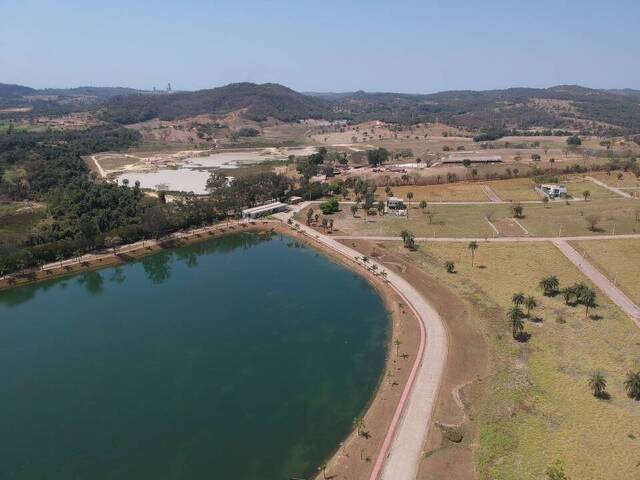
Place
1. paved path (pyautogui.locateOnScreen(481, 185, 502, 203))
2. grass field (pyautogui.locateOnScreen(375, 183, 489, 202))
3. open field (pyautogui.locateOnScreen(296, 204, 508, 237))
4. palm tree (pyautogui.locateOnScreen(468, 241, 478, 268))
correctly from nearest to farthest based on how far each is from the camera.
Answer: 1. palm tree (pyautogui.locateOnScreen(468, 241, 478, 268))
2. open field (pyautogui.locateOnScreen(296, 204, 508, 237))
3. paved path (pyautogui.locateOnScreen(481, 185, 502, 203))
4. grass field (pyautogui.locateOnScreen(375, 183, 489, 202))

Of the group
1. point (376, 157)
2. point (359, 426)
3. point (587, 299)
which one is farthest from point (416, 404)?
point (376, 157)

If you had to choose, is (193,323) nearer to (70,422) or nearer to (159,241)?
(70,422)

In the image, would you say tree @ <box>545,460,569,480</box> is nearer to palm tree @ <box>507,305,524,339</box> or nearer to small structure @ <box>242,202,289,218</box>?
palm tree @ <box>507,305,524,339</box>

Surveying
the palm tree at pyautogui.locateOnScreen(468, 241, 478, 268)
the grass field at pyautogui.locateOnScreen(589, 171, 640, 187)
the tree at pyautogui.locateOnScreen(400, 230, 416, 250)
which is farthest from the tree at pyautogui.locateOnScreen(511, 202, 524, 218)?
the grass field at pyautogui.locateOnScreen(589, 171, 640, 187)

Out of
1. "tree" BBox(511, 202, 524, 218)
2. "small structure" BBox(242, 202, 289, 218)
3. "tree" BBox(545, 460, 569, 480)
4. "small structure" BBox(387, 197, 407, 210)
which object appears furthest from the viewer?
"small structure" BBox(387, 197, 407, 210)

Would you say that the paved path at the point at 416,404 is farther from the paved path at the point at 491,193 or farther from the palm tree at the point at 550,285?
the paved path at the point at 491,193

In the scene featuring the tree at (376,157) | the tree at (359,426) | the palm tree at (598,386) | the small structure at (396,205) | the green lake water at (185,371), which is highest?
the tree at (376,157)

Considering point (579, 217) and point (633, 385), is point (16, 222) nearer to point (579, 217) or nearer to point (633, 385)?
point (633, 385)

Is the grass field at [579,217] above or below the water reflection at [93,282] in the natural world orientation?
above

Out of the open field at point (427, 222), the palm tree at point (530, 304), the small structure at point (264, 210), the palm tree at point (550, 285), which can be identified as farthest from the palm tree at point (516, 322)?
the small structure at point (264, 210)
